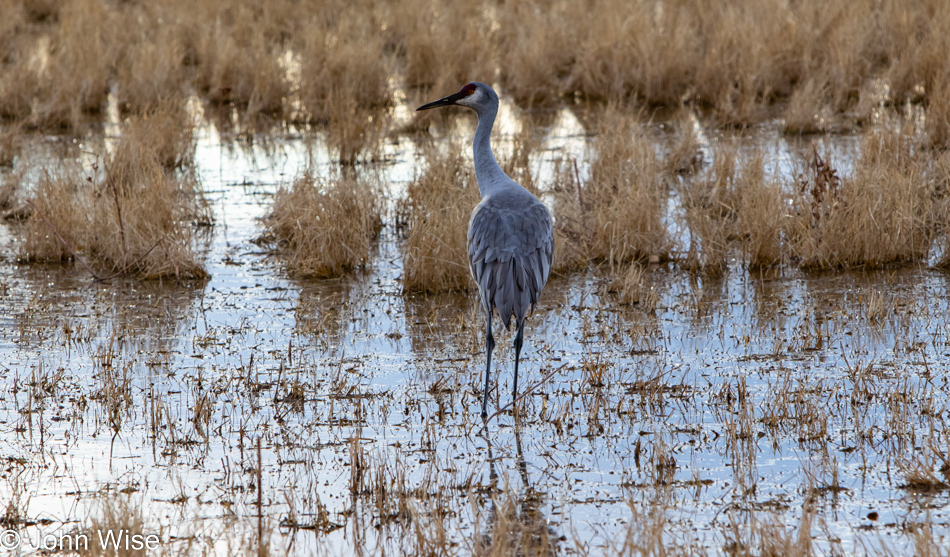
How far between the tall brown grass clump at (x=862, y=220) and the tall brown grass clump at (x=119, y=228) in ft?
14.5

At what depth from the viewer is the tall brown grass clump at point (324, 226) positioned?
7.88 meters

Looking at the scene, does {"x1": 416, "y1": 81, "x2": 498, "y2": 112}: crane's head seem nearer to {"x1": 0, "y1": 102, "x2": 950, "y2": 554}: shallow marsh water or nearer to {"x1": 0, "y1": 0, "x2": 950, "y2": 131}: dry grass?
{"x1": 0, "y1": 102, "x2": 950, "y2": 554}: shallow marsh water

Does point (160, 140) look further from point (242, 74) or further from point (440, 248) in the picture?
point (440, 248)

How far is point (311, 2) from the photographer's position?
18.4 metres

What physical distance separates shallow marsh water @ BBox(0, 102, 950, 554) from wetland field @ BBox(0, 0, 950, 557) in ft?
0.08

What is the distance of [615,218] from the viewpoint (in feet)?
26.0

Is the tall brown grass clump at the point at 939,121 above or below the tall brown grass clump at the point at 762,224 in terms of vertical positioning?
above

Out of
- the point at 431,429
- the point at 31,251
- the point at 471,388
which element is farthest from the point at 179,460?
the point at 31,251

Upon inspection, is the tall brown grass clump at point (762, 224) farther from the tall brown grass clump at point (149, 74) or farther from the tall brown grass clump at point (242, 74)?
the tall brown grass clump at point (149, 74)

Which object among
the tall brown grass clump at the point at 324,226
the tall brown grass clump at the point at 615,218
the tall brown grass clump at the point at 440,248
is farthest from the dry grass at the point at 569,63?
the tall brown grass clump at the point at 440,248

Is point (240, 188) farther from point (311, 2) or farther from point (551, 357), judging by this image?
point (311, 2)

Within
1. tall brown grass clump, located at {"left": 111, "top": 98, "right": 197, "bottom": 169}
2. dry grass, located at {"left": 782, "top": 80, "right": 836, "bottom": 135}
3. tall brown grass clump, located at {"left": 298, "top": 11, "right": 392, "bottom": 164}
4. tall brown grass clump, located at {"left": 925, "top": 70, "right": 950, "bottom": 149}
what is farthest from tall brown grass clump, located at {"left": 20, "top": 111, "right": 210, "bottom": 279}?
tall brown grass clump, located at {"left": 925, "top": 70, "right": 950, "bottom": 149}

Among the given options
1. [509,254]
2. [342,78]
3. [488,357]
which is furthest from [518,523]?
[342,78]

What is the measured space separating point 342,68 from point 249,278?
242 inches
